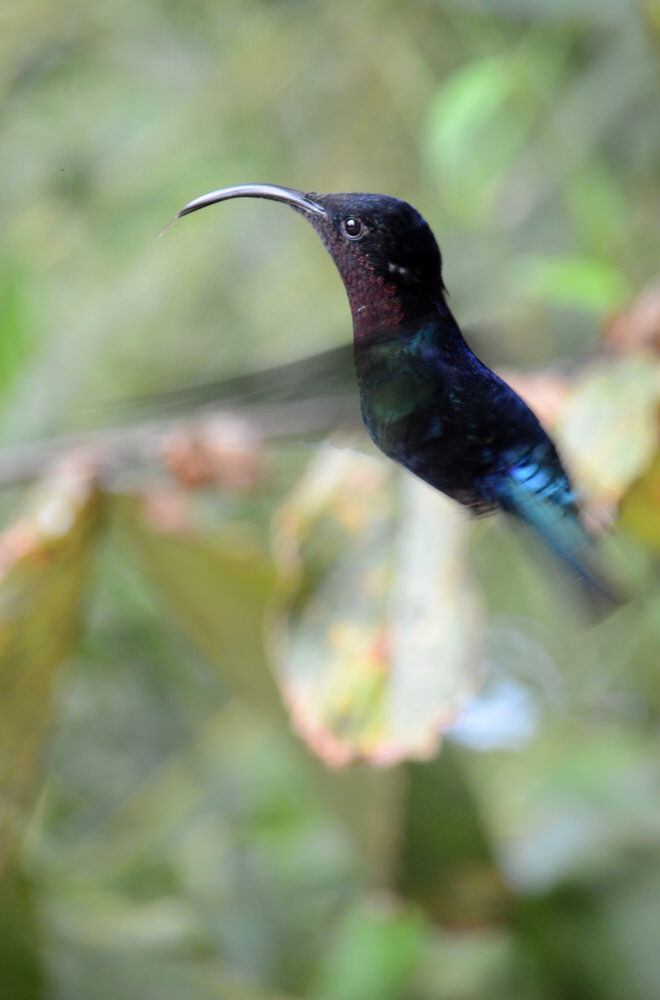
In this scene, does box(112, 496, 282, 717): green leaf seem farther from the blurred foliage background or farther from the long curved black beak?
the long curved black beak

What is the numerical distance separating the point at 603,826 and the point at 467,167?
0.68 m

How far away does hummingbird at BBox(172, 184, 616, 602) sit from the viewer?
35 cm

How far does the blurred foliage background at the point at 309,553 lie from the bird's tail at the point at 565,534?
15 millimetres

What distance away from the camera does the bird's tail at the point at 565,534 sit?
357 millimetres

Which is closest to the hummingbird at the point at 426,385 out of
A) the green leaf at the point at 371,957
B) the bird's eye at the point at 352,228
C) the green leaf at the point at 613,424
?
the bird's eye at the point at 352,228

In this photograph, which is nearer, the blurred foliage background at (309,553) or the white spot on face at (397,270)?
the white spot on face at (397,270)

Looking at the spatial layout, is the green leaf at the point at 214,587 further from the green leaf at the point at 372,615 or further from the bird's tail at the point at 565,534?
the bird's tail at the point at 565,534

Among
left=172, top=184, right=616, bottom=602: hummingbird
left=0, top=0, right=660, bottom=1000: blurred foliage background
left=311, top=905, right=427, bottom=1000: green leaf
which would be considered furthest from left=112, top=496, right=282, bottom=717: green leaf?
left=172, top=184, right=616, bottom=602: hummingbird

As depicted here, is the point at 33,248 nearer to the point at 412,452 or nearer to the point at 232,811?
the point at 232,811

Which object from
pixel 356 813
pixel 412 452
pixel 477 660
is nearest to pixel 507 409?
pixel 412 452

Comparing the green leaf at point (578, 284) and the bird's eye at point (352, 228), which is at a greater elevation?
the bird's eye at point (352, 228)

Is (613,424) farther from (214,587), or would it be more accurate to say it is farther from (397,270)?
(397,270)

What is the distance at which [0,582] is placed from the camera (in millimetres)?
888

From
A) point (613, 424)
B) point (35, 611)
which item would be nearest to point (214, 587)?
point (35, 611)
